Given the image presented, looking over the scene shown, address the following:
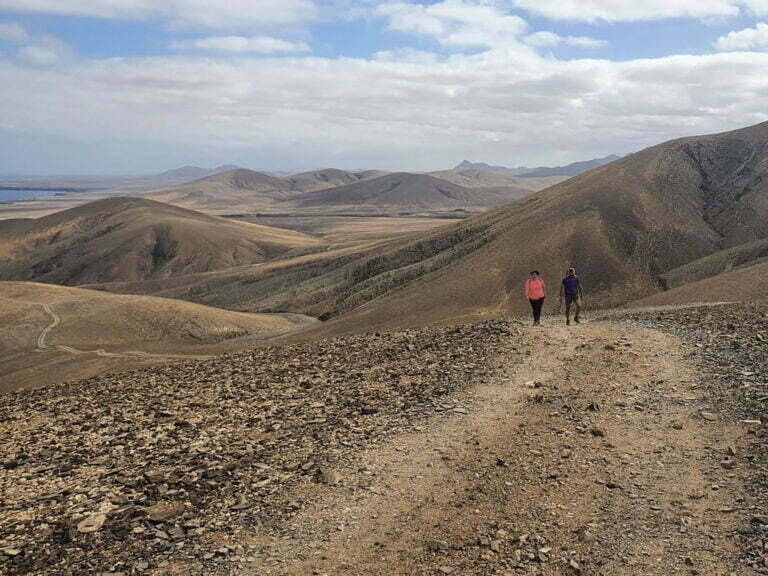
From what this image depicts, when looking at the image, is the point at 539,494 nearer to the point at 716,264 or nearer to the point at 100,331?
the point at 716,264

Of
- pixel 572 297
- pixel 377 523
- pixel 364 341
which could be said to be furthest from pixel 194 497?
pixel 572 297

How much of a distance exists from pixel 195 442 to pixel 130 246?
117 meters

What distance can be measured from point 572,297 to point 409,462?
11299 millimetres

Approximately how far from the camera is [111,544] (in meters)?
7.61

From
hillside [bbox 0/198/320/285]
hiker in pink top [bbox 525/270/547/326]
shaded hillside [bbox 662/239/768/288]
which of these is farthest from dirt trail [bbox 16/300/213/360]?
hillside [bbox 0/198/320/285]

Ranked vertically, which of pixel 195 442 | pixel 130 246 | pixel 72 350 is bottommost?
pixel 72 350

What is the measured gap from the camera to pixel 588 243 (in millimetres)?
38219

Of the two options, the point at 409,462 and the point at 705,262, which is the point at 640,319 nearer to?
the point at 409,462

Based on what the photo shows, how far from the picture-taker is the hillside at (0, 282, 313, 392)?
2994cm

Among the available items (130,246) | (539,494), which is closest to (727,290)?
(539,494)

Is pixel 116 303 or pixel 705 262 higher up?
pixel 705 262

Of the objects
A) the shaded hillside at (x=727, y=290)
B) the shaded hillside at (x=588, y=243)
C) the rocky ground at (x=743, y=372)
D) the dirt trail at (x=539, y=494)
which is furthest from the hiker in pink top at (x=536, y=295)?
the shaded hillside at (x=588, y=243)

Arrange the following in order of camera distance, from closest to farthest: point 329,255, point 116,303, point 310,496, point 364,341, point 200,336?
point 310,496 → point 364,341 → point 200,336 → point 116,303 → point 329,255

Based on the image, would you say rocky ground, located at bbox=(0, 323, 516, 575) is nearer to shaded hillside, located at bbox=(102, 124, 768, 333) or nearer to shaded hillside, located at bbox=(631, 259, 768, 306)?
shaded hillside, located at bbox=(631, 259, 768, 306)
